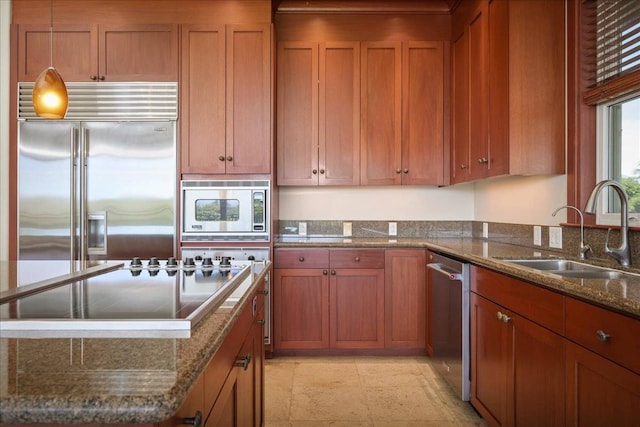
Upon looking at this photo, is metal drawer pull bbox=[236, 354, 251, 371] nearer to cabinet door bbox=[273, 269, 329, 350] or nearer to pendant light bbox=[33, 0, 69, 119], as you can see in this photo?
pendant light bbox=[33, 0, 69, 119]

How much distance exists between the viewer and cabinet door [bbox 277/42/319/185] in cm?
336

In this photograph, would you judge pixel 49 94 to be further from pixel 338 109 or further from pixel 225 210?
pixel 338 109

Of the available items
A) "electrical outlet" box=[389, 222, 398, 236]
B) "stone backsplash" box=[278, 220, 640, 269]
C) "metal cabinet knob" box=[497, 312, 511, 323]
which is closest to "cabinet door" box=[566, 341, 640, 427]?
"metal cabinet knob" box=[497, 312, 511, 323]

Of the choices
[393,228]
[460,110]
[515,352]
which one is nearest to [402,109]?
[460,110]

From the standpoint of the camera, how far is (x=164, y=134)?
3.04 metres

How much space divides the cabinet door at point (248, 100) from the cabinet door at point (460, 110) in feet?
4.80

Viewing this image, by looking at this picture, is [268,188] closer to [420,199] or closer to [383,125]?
[383,125]

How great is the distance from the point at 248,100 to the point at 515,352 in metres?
2.40

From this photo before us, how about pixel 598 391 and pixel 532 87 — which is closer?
pixel 598 391

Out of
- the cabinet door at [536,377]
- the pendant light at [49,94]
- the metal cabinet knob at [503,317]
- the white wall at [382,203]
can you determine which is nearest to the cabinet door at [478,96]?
the white wall at [382,203]

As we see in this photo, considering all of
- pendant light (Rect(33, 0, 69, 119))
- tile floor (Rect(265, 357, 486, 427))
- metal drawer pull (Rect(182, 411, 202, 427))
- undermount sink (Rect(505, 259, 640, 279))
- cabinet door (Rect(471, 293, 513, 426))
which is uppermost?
pendant light (Rect(33, 0, 69, 119))

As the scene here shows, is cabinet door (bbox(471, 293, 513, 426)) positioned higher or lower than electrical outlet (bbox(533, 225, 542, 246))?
lower

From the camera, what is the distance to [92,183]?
3.03 meters

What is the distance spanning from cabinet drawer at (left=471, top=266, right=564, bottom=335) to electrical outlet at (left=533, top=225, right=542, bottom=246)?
70cm
